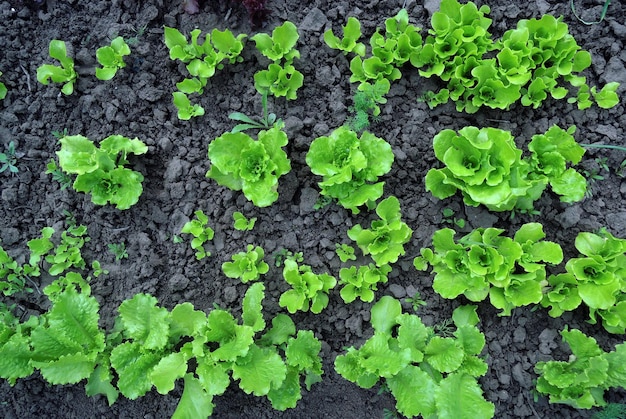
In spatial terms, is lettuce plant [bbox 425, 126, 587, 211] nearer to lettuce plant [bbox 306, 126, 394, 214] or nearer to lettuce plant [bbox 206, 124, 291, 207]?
lettuce plant [bbox 306, 126, 394, 214]

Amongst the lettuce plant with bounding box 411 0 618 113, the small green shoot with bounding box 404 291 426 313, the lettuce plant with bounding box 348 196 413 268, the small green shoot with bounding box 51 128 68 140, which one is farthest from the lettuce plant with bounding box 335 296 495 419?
the small green shoot with bounding box 51 128 68 140

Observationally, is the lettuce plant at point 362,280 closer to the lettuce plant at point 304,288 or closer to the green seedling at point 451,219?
the lettuce plant at point 304,288

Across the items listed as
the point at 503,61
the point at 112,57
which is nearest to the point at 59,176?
the point at 112,57

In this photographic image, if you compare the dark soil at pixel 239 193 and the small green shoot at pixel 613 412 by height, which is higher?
the dark soil at pixel 239 193

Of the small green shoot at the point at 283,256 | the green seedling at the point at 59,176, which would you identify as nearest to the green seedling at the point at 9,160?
the green seedling at the point at 59,176

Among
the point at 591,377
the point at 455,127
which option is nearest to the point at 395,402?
the point at 591,377

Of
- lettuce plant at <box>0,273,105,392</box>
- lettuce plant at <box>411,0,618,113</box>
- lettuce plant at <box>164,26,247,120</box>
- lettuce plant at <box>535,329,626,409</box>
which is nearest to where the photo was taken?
lettuce plant at <box>535,329,626,409</box>

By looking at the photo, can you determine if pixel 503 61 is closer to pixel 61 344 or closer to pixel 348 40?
pixel 348 40
